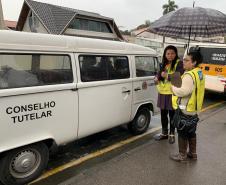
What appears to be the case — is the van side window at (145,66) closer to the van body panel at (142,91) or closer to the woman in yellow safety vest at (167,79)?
the van body panel at (142,91)

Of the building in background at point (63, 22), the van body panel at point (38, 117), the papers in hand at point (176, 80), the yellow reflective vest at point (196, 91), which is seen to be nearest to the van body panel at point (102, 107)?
the van body panel at point (38, 117)

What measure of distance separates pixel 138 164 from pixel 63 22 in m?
24.7

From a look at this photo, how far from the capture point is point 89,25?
30.0 metres

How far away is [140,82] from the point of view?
5.03m

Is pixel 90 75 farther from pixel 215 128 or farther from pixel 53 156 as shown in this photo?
pixel 215 128

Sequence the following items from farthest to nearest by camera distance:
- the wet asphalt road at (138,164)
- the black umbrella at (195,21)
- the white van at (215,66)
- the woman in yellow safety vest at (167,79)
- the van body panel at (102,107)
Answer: the white van at (215,66) < the black umbrella at (195,21) < the woman in yellow safety vest at (167,79) < the van body panel at (102,107) < the wet asphalt road at (138,164)

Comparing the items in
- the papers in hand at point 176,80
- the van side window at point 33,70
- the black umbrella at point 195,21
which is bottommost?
the papers in hand at point 176,80

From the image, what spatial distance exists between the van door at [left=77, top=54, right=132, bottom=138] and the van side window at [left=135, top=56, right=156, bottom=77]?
1.12ft

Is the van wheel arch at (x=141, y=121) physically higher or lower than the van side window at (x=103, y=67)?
lower

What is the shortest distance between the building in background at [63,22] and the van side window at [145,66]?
68.6ft

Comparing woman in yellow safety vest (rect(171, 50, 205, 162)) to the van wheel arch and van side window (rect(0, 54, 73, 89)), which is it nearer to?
the van wheel arch

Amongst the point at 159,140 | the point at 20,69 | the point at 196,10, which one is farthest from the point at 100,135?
the point at 196,10

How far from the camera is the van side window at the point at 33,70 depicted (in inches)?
116

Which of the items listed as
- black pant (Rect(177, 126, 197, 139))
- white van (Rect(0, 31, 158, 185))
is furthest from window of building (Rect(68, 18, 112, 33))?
black pant (Rect(177, 126, 197, 139))
